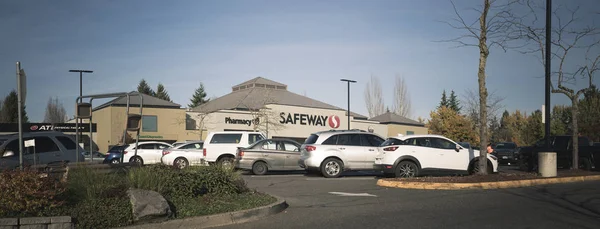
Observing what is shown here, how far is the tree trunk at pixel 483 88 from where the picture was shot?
1571cm

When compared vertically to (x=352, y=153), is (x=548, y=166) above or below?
below

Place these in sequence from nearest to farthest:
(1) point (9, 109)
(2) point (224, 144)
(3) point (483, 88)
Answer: (3) point (483, 88), (2) point (224, 144), (1) point (9, 109)

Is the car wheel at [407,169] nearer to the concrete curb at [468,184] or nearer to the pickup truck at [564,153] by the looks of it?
the concrete curb at [468,184]

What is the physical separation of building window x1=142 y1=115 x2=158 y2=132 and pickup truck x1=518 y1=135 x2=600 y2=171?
1431 inches

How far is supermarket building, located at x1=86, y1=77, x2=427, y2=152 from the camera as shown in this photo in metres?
50.0

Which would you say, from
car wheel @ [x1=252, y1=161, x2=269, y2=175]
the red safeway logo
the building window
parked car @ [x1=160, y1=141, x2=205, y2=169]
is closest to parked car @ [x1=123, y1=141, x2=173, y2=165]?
parked car @ [x1=160, y1=141, x2=205, y2=169]

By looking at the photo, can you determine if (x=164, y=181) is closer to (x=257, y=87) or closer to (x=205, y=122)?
(x=205, y=122)

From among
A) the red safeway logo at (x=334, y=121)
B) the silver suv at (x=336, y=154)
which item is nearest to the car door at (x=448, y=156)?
the silver suv at (x=336, y=154)

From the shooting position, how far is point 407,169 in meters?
16.7

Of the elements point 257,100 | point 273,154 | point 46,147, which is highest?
point 257,100

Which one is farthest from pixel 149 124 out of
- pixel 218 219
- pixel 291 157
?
pixel 218 219

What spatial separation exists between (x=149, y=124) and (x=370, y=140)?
3605 cm

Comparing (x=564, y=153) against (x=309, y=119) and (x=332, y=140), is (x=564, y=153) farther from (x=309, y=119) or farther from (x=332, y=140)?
(x=309, y=119)

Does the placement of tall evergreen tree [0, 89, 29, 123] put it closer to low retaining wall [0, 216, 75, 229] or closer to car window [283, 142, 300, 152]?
car window [283, 142, 300, 152]
